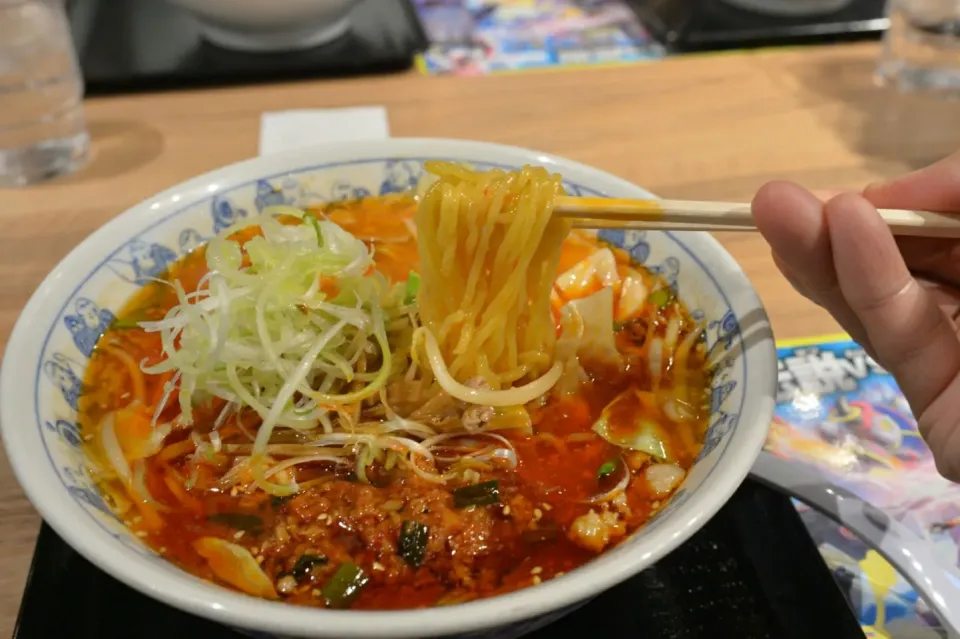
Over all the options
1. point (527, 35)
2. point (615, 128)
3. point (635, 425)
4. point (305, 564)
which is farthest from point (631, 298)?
point (527, 35)

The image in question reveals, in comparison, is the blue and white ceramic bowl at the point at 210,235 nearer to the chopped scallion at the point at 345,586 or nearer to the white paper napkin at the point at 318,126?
the chopped scallion at the point at 345,586

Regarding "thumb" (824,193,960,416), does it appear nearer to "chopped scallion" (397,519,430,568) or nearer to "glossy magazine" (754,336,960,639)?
"glossy magazine" (754,336,960,639)

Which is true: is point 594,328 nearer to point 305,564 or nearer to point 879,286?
point 879,286

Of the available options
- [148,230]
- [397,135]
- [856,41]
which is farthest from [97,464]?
[856,41]

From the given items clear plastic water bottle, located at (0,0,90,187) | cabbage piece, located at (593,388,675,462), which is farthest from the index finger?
clear plastic water bottle, located at (0,0,90,187)

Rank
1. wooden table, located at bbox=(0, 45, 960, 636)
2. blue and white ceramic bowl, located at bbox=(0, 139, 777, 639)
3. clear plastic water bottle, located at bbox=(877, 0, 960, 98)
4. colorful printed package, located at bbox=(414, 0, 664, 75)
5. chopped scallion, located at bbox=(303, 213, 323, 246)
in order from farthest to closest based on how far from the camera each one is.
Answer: colorful printed package, located at bbox=(414, 0, 664, 75) → clear plastic water bottle, located at bbox=(877, 0, 960, 98) → wooden table, located at bbox=(0, 45, 960, 636) → chopped scallion, located at bbox=(303, 213, 323, 246) → blue and white ceramic bowl, located at bbox=(0, 139, 777, 639)

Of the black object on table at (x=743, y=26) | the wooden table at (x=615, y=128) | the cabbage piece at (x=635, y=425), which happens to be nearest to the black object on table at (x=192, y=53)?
the wooden table at (x=615, y=128)

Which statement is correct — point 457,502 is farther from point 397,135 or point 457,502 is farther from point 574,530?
point 397,135
